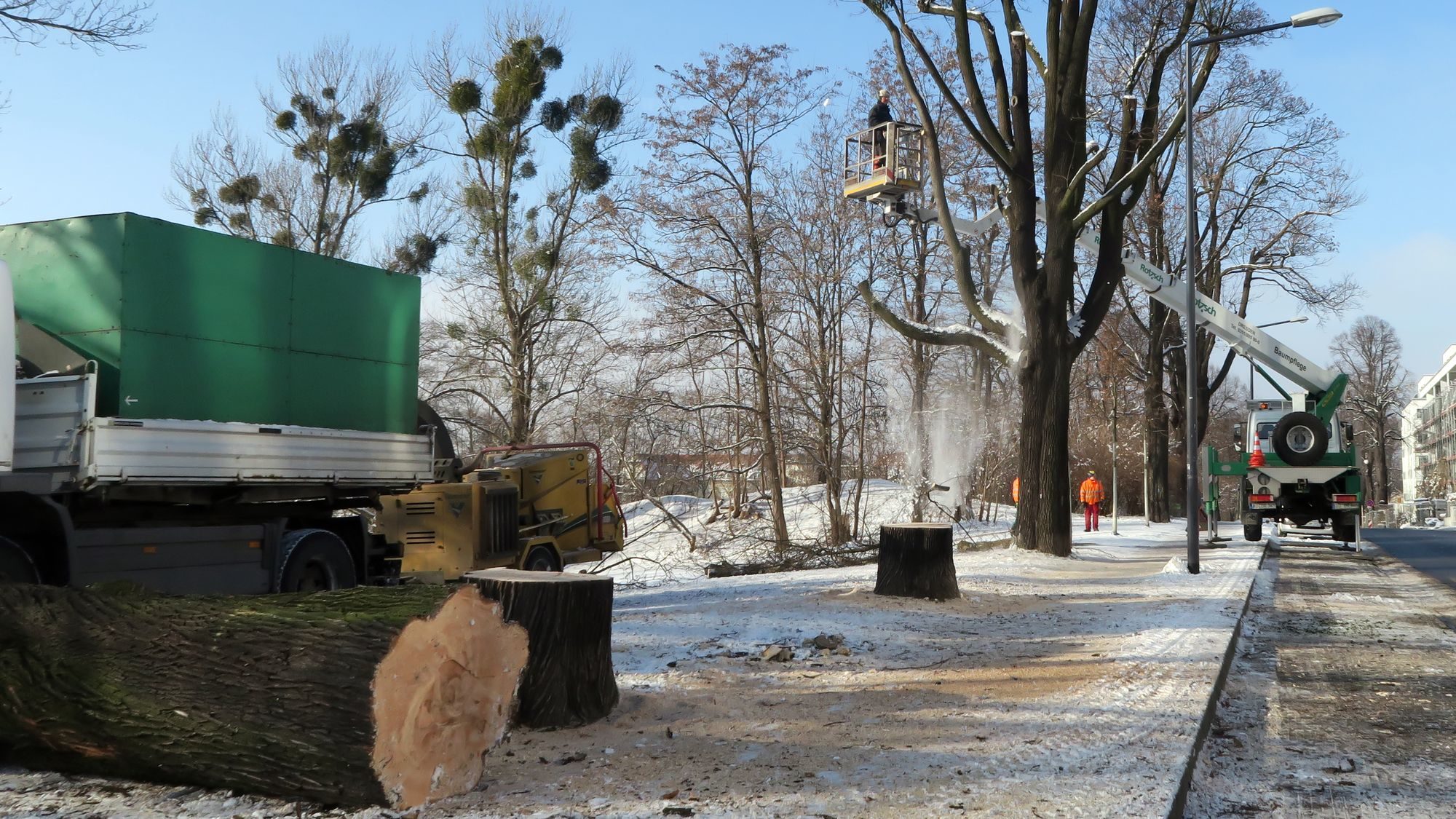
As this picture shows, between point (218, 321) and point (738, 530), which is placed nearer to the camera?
point (218, 321)

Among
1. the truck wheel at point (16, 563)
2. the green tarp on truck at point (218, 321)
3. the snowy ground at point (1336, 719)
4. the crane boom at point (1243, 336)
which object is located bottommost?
the snowy ground at point (1336, 719)

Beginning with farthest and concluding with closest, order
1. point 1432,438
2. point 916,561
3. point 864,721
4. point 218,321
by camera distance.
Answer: point 1432,438 → point 916,561 → point 218,321 → point 864,721

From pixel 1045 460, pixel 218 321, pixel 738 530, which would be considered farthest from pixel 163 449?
A: pixel 738 530

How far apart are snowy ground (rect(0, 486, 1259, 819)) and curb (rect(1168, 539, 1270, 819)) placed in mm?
47

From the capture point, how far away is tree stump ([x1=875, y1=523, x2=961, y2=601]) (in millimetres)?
11422

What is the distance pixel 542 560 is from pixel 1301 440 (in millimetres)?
16897

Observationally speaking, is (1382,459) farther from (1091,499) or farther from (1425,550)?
(1091,499)

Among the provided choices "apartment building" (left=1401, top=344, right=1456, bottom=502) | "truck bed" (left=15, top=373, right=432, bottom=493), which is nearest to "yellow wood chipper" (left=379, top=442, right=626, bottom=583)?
"truck bed" (left=15, top=373, right=432, bottom=493)

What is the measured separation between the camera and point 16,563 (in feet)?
24.8

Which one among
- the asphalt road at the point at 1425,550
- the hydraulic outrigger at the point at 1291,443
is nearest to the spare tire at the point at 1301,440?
the hydraulic outrigger at the point at 1291,443

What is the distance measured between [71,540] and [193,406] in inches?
72.8

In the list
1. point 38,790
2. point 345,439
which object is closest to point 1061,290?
point 345,439

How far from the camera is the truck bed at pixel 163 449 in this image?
27.0ft

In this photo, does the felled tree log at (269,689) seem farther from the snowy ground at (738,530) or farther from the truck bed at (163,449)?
the snowy ground at (738,530)
